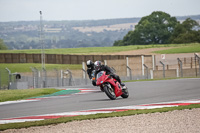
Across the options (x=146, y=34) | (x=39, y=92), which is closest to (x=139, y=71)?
(x=39, y=92)

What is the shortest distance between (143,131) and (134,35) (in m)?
123

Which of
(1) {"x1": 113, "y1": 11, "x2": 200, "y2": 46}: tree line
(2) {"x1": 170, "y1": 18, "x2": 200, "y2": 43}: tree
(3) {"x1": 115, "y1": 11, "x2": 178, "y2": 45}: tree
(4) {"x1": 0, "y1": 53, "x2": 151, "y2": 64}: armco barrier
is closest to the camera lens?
(4) {"x1": 0, "y1": 53, "x2": 151, "y2": 64}: armco barrier

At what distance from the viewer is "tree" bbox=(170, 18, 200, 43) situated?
108 m

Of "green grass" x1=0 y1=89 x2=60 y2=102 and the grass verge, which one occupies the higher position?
the grass verge

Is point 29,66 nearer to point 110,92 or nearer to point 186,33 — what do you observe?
point 186,33

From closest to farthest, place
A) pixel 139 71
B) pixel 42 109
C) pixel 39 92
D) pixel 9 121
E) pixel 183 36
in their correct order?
pixel 9 121, pixel 42 109, pixel 39 92, pixel 139 71, pixel 183 36

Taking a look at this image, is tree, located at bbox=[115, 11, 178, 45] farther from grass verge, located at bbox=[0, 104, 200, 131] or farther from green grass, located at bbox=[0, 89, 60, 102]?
grass verge, located at bbox=[0, 104, 200, 131]

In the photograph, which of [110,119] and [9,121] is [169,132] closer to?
[110,119]

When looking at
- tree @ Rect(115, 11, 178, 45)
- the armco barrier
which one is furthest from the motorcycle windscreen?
tree @ Rect(115, 11, 178, 45)

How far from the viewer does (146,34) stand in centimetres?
12800

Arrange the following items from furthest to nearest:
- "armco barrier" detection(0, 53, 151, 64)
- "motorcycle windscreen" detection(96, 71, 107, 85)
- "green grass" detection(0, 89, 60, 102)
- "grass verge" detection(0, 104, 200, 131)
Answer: "armco barrier" detection(0, 53, 151, 64) < "green grass" detection(0, 89, 60, 102) < "motorcycle windscreen" detection(96, 71, 107, 85) < "grass verge" detection(0, 104, 200, 131)

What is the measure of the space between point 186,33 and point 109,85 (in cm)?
9652

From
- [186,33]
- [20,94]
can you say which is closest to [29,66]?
[186,33]

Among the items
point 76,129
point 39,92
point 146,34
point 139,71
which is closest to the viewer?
point 76,129
